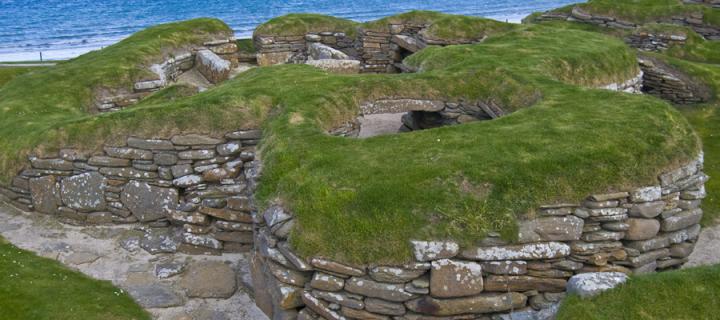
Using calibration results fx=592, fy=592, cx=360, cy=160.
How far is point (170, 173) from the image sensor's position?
12.4 m

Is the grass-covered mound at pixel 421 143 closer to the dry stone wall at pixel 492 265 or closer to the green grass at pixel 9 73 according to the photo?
the dry stone wall at pixel 492 265

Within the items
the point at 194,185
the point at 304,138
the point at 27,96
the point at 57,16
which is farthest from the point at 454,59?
the point at 57,16

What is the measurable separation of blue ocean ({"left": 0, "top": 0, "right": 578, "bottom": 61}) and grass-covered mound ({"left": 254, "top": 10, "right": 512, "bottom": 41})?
3734 cm

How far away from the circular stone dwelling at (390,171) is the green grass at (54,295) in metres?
1.89

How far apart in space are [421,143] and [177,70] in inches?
523

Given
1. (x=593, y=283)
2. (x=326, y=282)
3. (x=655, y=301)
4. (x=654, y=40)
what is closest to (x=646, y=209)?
(x=655, y=301)

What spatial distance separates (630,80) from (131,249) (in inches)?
552

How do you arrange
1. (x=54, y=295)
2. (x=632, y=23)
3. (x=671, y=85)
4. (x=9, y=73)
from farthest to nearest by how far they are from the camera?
(x=632, y=23)
(x=9, y=73)
(x=671, y=85)
(x=54, y=295)

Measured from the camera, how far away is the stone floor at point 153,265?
10273 millimetres

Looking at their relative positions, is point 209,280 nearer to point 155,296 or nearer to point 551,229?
point 155,296

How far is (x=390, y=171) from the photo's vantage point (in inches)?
364

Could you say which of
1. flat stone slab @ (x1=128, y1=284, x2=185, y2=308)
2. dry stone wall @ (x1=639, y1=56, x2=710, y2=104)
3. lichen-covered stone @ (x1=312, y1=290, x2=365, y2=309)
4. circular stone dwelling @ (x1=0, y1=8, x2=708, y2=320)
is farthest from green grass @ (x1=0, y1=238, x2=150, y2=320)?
dry stone wall @ (x1=639, y1=56, x2=710, y2=104)

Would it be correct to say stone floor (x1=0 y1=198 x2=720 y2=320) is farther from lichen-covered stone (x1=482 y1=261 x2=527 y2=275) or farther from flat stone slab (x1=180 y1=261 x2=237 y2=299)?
lichen-covered stone (x1=482 y1=261 x2=527 y2=275)

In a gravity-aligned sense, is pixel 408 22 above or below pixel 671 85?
above
